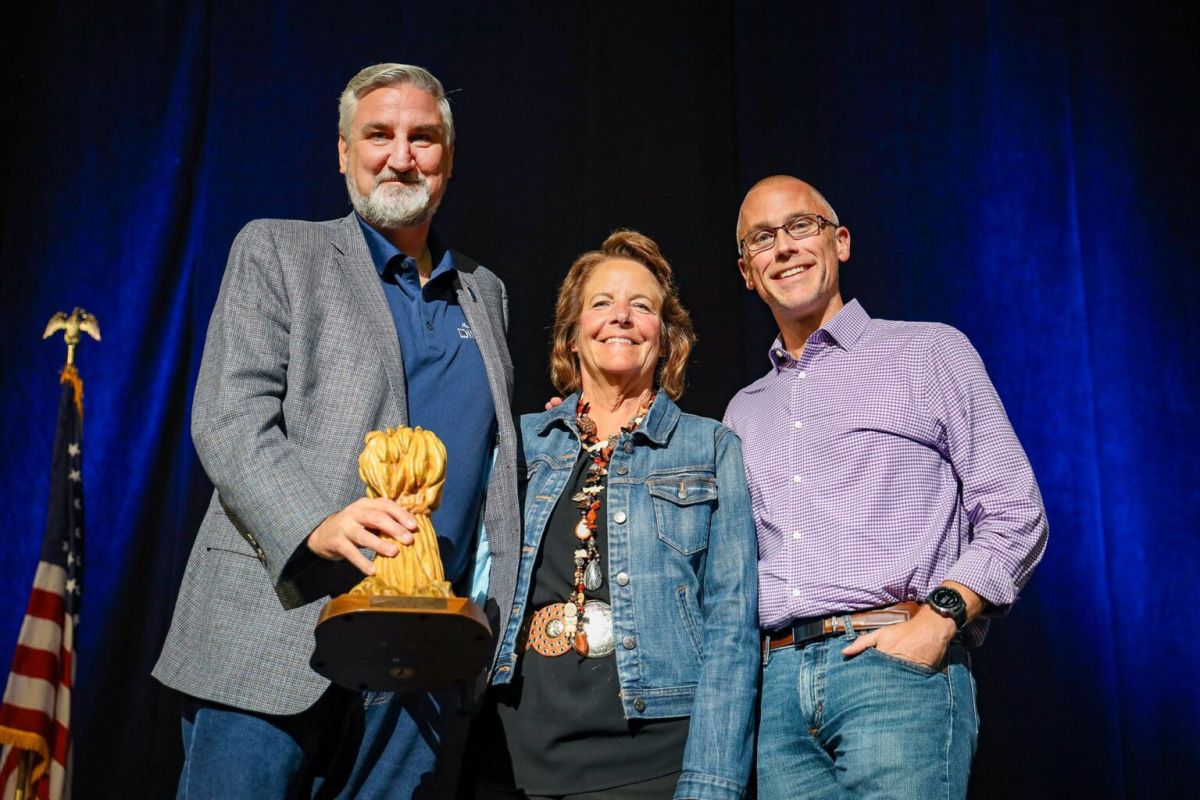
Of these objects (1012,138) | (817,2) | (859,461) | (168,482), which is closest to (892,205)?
(1012,138)

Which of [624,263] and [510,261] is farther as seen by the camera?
[510,261]

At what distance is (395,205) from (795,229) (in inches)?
38.5

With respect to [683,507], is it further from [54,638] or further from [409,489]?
[54,638]

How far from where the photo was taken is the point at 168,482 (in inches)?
126

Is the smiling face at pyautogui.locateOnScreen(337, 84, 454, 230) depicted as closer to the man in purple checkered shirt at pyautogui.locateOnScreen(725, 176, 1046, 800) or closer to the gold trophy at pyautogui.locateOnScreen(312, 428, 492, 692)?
the gold trophy at pyautogui.locateOnScreen(312, 428, 492, 692)

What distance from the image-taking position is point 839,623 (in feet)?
7.18

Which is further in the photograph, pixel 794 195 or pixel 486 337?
pixel 794 195

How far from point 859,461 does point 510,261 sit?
1579 millimetres

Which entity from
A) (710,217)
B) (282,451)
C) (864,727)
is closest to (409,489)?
(282,451)

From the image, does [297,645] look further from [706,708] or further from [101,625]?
[101,625]

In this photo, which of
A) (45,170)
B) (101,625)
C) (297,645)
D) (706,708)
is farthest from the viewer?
(45,170)

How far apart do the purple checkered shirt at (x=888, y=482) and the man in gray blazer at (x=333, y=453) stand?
1.94 feet

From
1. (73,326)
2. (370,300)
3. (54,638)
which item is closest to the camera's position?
(370,300)

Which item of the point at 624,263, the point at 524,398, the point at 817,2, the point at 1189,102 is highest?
the point at 817,2
